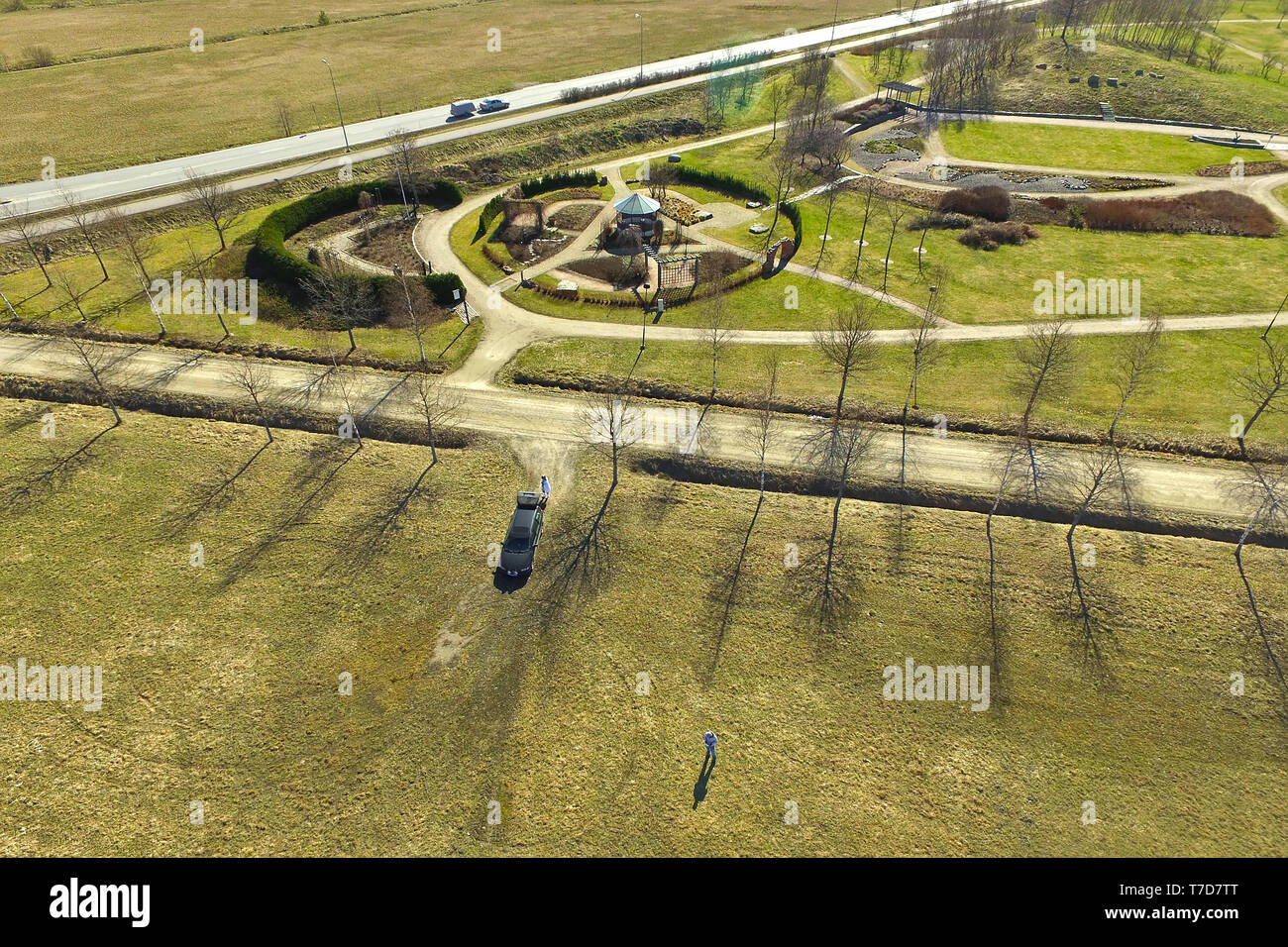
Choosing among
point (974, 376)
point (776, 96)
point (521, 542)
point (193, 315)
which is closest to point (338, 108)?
point (193, 315)

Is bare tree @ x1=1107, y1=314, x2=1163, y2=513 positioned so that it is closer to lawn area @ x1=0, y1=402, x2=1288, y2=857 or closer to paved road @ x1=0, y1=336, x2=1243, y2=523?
paved road @ x1=0, y1=336, x2=1243, y2=523

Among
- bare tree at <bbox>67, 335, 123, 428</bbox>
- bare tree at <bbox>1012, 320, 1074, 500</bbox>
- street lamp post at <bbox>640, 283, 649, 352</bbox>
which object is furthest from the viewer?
street lamp post at <bbox>640, 283, 649, 352</bbox>

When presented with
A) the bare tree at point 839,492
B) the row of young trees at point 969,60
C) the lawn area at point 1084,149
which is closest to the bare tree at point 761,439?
the bare tree at point 839,492

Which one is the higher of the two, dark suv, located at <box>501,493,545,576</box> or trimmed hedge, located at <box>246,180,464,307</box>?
trimmed hedge, located at <box>246,180,464,307</box>

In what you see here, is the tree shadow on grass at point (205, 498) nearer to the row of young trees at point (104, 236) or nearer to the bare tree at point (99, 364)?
the bare tree at point (99, 364)

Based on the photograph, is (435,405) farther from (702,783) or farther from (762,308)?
(702,783)

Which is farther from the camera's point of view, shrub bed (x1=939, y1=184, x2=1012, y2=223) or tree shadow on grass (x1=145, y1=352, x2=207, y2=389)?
shrub bed (x1=939, y1=184, x2=1012, y2=223)

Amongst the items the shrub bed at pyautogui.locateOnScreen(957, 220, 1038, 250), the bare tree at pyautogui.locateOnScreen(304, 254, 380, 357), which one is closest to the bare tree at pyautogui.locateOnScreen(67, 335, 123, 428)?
the bare tree at pyautogui.locateOnScreen(304, 254, 380, 357)
